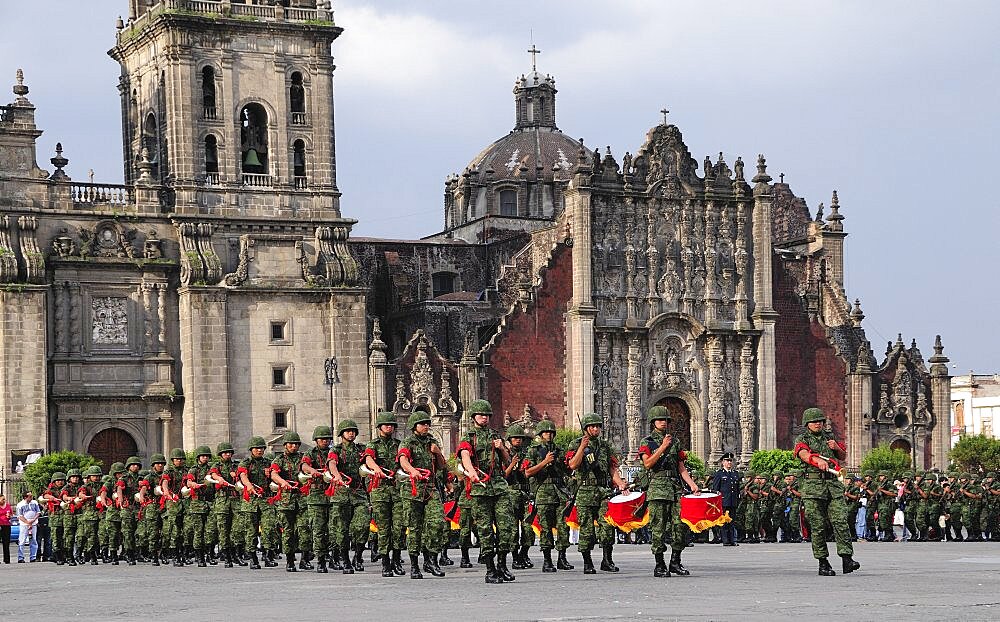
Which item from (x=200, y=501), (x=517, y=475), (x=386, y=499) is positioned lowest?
Answer: (x=200, y=501)

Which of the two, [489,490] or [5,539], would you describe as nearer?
[489,490]

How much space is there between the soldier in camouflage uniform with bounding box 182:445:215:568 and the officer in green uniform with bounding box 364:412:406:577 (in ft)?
22.6

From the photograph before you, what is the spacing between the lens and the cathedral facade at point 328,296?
2119 inches

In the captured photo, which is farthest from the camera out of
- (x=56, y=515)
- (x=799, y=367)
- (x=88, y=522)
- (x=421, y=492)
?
(x=799, y=367)

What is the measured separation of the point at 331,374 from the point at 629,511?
Result: 33899mm

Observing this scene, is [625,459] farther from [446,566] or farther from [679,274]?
[446,566]

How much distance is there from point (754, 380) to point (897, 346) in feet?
19.3

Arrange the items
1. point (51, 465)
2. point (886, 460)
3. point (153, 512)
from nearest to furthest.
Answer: point (153, 512)
point (51, 465)
point (886, 460)

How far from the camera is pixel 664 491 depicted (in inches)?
828

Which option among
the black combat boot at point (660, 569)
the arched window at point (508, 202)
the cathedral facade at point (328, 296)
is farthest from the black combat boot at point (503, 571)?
the arched window at point (508, 202)

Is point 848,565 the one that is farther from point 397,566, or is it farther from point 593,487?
point 397,566

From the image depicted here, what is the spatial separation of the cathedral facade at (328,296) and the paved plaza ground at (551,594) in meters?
28.0

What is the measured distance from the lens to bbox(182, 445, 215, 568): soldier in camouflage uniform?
28766 mm

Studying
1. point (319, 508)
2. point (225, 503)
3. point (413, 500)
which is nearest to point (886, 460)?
point (225, 503)
